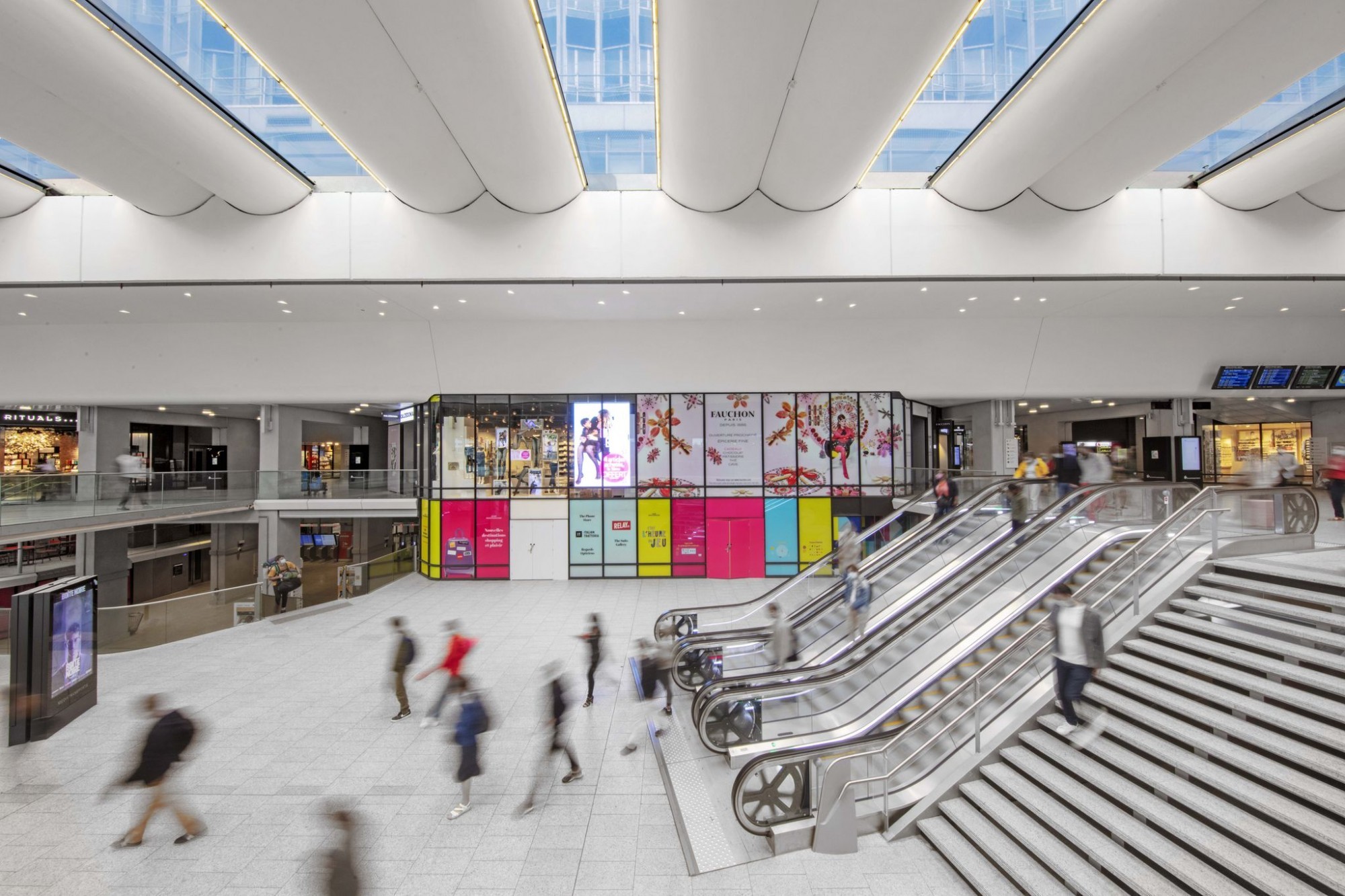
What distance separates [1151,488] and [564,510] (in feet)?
40.3

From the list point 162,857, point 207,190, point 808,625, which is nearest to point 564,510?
point 808,625

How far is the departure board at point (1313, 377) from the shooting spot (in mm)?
14375

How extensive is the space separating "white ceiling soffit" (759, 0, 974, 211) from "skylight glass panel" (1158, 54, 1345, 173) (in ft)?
16.2

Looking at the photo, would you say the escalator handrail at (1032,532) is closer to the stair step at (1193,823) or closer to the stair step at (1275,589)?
the stair step at (1275,589)

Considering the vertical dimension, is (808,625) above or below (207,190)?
below

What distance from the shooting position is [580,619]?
11.6 metres

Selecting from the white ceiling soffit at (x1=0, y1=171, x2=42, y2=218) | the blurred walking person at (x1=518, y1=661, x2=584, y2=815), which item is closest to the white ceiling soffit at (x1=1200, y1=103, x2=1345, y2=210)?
the blurred walking person at (x1=518, y1=661, x2=584, y2=815)

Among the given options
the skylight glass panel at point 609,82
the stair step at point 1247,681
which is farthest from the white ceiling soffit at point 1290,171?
the skylight glass panel at point 609,82

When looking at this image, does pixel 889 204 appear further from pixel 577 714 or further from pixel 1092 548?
pixel 577 714

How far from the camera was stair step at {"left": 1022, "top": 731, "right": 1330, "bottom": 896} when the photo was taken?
3283 mm

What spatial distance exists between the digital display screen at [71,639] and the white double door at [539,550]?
860 cm

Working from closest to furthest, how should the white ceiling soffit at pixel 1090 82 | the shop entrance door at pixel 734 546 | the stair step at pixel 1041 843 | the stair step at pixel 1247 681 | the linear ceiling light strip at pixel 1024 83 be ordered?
1. the stair step at pixel 1041 843
2. the stair step at pixel 1247 681
3. the white ceiling soffit at pixel 1090 82
4. the linear ceiling light strip at pixel 1024 83
5. the shop entrance door at pixel 734 546

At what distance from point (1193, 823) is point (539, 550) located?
44.9 ft

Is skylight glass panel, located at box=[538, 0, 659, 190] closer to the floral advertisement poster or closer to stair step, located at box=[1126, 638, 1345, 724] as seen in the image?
the floral advertisement poster
